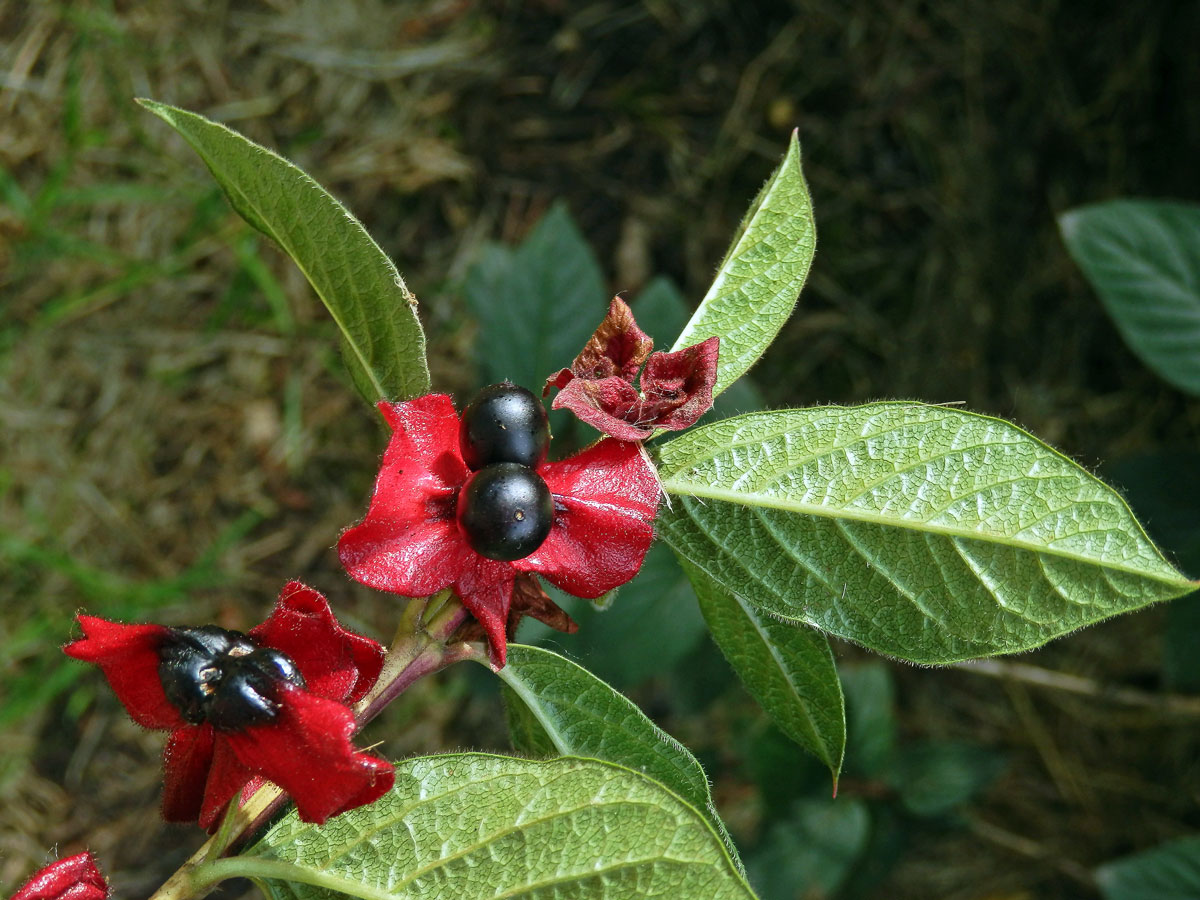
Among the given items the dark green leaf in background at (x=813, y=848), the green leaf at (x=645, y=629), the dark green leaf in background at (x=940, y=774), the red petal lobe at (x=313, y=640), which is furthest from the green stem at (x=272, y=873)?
the dark green leaf in background at (x=940, y=774)

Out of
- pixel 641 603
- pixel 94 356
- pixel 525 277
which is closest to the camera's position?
pixel 641 603

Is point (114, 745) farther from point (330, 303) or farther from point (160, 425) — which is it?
point (330, 303)

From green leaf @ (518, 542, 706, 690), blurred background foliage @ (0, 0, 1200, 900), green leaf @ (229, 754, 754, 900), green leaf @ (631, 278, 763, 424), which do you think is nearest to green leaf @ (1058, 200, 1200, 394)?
green leaf @ (631, 278, 763, 424)

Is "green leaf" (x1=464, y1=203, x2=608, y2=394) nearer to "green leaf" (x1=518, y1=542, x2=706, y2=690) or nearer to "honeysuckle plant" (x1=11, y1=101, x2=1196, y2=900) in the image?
"green leaf" (x1=518, y1=542, x2=706, y2=690)

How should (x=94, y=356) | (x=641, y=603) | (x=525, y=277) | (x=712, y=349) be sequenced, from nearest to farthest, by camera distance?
1. (x=712, y=349)
2. (x=641, y=603)
3. (x=525, y=277)
4. (x=94, y=356)

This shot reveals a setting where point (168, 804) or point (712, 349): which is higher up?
point (712, 349)

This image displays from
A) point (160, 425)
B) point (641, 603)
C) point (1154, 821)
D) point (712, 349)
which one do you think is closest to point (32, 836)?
point (160, 425)

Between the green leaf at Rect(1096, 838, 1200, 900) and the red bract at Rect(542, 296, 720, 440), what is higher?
the red bract at Rect(542, 296, 720, 440)
